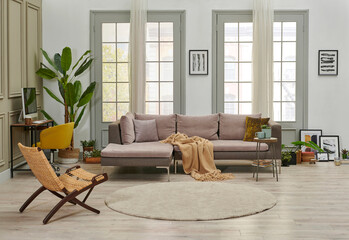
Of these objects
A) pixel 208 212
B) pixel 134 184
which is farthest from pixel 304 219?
pixel 134 184

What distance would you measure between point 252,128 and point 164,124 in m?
1.38

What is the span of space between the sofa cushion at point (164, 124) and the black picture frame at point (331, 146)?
2.62 metres

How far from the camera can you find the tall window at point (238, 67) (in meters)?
9.12

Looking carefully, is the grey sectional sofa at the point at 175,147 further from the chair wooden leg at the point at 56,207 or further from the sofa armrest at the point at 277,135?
the chair wooden leg at the point at 56,207

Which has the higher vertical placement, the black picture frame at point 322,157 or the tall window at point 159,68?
the tall window at point 159,68

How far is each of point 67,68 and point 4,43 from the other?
1.46 m

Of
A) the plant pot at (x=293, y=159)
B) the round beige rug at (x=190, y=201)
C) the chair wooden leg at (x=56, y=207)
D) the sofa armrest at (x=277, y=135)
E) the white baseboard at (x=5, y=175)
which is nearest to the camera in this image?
the chair wooden leg at (x=56, y=207)

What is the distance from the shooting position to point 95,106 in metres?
9.20

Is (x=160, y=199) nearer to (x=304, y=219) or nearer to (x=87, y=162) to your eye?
(x=304, y=219)

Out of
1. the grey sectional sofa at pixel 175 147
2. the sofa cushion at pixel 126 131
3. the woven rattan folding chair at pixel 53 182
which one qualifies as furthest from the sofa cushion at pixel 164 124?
the woven rattan folding chair at pixel 53 182

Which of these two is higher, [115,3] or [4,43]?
[115,3]

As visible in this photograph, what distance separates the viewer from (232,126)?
8.41m

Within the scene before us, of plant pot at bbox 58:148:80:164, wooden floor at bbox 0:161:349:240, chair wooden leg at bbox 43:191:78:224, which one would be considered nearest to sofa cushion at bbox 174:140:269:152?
wooden floor at bbox 0:161:349:240

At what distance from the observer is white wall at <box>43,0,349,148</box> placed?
905 cm
